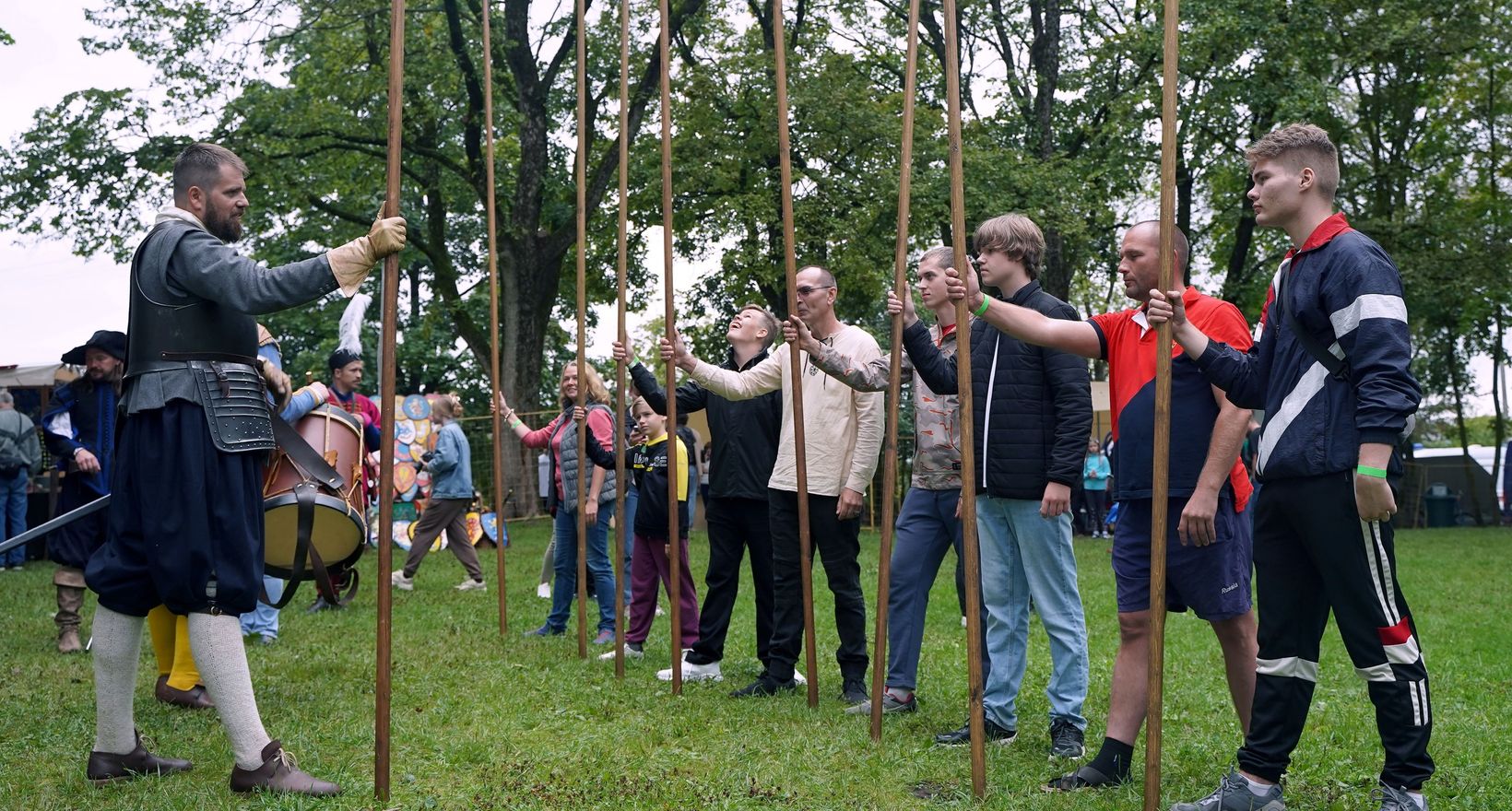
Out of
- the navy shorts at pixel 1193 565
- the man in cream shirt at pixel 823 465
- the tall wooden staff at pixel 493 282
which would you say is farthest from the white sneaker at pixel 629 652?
the navy shorts at pixel 1193 565

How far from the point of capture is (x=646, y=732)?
5.70 m

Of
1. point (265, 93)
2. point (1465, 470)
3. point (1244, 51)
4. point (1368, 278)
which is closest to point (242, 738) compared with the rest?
point (1368, 278)

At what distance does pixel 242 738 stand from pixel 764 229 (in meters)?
20.4

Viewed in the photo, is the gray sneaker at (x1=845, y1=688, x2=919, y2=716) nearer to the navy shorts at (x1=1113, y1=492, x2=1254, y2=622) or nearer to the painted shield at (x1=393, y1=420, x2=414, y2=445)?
the navy shorts at (x1=1113, y1=492, x2=1254, y2=622)

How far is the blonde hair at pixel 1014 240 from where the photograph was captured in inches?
215

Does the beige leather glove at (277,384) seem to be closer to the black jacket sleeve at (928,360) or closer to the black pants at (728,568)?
the black pants at (728,568)

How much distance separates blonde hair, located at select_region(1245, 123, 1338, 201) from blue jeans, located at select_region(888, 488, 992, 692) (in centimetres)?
246

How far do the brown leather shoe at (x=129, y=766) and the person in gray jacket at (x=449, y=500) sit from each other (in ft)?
24.3

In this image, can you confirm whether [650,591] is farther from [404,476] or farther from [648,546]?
[404,476]

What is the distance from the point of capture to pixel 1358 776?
16.1 feet

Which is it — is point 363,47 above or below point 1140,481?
above

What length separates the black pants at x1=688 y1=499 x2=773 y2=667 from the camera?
23.6 ft

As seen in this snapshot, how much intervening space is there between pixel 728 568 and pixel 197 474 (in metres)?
3.46

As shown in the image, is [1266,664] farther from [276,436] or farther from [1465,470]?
[1465,470]
